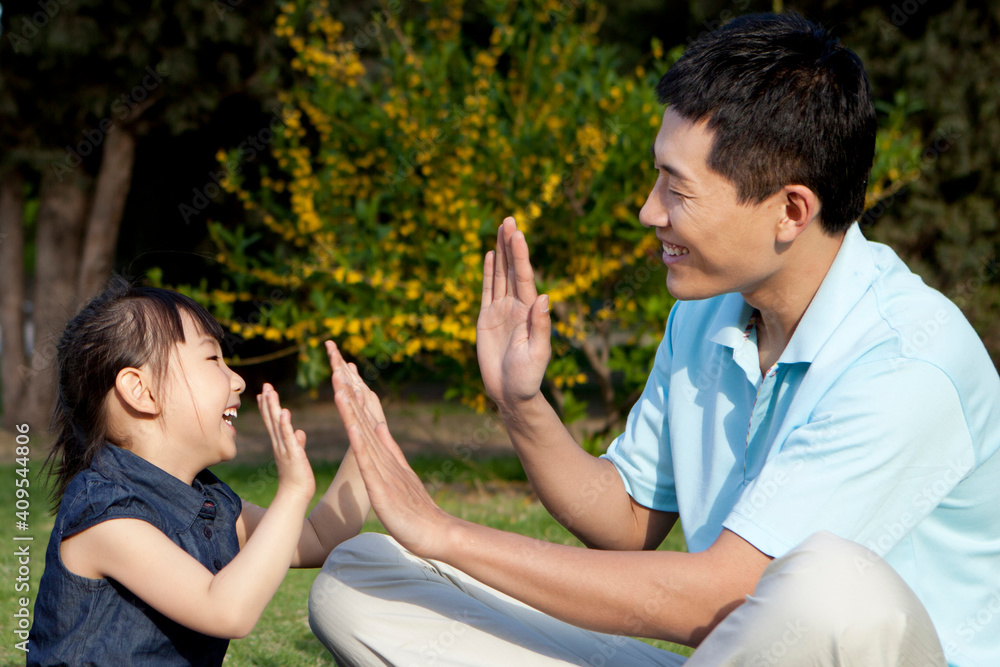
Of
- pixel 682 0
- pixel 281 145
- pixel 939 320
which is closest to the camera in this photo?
pixel 939 320

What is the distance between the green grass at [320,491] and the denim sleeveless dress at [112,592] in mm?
959

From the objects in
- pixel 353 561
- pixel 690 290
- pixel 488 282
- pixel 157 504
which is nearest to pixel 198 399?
pixel 157 504

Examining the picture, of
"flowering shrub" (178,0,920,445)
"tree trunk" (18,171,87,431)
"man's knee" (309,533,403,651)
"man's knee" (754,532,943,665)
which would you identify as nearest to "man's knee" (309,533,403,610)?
"man's knee" (309,533,403,651)

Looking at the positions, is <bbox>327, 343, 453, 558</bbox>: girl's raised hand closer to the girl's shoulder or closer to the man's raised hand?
the man's raised hand

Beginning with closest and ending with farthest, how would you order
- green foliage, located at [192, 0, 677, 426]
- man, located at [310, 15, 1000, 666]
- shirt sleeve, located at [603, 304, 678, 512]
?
man, located at [310, 15, 1000, 666]
shirt sleeve, located at [603, 304, 678, 512]
green foliage, located at [192, 0, 677, 426]

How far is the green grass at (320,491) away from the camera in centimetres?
281

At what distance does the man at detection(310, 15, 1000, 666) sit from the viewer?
154 centimetres

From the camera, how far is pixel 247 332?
4812mm

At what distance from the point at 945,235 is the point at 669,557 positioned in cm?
732

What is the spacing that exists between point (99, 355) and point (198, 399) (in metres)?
0.21

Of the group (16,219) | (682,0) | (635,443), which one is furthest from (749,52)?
(682,0)

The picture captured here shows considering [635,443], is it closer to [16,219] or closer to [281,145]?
[281,145]

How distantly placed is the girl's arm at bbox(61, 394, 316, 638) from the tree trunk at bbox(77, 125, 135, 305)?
19.8 feet

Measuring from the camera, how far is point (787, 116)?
177 cm
